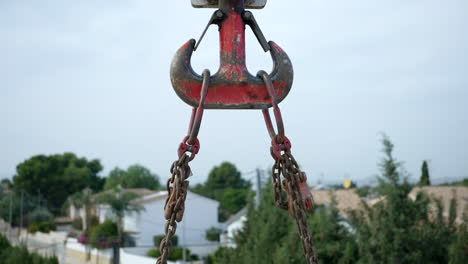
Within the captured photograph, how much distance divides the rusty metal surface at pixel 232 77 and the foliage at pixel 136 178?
51.0 meters

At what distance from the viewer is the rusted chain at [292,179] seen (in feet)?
6.09

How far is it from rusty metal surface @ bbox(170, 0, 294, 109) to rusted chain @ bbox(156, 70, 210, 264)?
7.0 inches

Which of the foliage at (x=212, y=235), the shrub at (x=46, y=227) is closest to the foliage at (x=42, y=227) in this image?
the shrub at (x=46, y=227)

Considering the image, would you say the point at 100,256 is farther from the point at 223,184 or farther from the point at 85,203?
the point at 223,184

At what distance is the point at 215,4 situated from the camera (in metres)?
2.27

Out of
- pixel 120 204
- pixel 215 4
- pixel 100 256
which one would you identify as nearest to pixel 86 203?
pixel 120 204

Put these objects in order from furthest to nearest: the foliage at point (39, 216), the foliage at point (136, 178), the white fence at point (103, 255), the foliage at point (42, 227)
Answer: the foliage at point (136, 178) < the foliage at point (39, 216) < the foliage at point (42, 227) < the white fence at point (103, 255)

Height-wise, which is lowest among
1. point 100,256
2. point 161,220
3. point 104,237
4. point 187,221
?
point 100,256

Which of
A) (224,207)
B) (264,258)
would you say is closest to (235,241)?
(264,258)

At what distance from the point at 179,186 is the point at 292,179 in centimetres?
46

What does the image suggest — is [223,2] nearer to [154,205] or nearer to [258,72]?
[258,72]

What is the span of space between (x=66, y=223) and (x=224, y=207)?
13.8 meters

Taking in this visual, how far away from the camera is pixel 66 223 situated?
4106cm

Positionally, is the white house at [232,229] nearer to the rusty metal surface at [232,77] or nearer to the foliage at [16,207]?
the rusty metal surface at [232,77]
